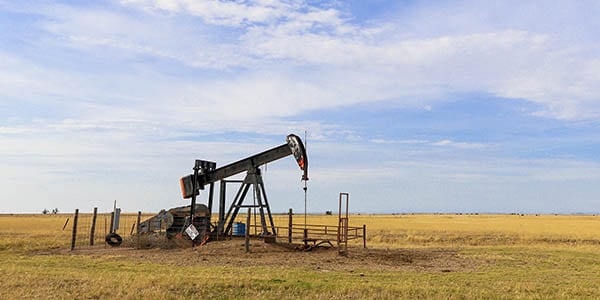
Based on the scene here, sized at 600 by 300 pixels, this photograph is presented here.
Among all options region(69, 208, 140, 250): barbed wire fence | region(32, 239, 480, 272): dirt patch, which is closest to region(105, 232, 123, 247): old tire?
region(69, 208, 140, 250): barbed wire fence

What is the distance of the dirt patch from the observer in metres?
17.6

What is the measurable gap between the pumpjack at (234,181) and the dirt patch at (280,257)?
127 centimetres

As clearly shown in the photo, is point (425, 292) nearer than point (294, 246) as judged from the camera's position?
Yes

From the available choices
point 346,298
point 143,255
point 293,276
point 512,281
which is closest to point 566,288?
point 512,281

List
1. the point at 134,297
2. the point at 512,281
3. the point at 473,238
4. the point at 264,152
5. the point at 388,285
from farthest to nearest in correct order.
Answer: the point at 473,238 < the point at 264,152 < the point at 512,281 < the point at 388,285 < the point at 134,297

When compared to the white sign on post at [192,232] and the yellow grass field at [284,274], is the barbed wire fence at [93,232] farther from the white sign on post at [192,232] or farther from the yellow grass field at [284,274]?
the white sign on post at [192,232]

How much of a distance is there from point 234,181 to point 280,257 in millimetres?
5715

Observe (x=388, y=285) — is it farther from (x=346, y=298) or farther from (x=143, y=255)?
(x=143, y=255)

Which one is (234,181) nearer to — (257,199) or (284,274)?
(257,199)

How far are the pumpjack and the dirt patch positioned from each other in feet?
4.18

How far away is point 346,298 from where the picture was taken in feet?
37.3

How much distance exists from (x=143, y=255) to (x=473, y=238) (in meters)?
22.5

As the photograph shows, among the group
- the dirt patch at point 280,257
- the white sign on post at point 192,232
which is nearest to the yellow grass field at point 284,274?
the dirt patch at point 280,257

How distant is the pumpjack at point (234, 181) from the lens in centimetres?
2181
